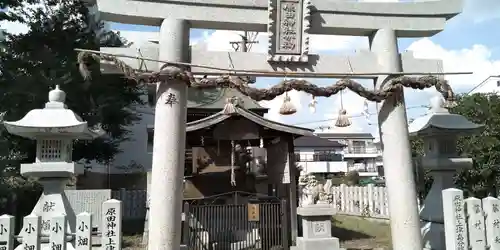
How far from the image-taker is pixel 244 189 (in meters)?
12.8

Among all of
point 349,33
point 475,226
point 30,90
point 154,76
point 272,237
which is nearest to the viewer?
point 154,76

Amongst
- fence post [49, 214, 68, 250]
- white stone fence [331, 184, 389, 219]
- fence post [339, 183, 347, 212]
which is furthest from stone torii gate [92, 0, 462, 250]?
fence post [339, 183, 347, 212]

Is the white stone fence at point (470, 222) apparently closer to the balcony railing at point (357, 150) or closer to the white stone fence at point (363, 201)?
the white stone fence at point (363, 201)

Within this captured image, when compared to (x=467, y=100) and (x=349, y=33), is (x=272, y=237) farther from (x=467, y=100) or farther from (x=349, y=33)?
(x=467, y=100)

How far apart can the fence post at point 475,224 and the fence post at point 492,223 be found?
121 mm

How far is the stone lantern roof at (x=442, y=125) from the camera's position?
7.70m

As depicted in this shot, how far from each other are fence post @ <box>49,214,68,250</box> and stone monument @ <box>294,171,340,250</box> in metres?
6.13

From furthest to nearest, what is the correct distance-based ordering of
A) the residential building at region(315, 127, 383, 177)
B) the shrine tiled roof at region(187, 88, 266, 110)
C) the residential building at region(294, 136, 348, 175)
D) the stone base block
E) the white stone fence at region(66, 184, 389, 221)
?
the residential building at region(315, 127, 383, 177)
the residential building at region(294, 136, 348, 175)
the shrine tiled roof at region(187, 88, 266, 110)
the white stone fence at region(66, 184, 389, 221)
the stone base block

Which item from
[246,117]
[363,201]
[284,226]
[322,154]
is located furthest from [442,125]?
[322,154]

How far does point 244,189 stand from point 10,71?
8.97m

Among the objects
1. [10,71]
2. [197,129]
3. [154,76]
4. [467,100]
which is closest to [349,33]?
[154,76]

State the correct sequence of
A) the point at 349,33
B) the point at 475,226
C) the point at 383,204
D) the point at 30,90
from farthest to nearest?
the point at 383,204, the point at 30,90, the point at 349,33, the point at 475,226

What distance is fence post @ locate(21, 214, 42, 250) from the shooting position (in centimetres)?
489

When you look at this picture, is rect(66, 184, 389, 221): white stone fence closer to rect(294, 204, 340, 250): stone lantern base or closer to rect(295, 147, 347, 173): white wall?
rect(294, 204, 340, 250): stone lantern base
